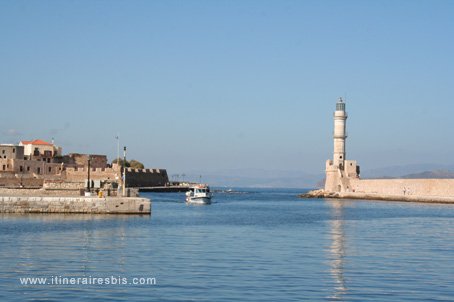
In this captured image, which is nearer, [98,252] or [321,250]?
[98,252]

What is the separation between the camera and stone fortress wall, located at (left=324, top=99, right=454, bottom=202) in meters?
68.2

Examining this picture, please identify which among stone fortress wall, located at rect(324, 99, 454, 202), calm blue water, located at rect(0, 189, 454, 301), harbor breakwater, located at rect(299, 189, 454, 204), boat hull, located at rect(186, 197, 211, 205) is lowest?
calm blue water, located at rect(0, 189, 454, 301)

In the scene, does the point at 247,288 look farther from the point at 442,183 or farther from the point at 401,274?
the point at 442,183

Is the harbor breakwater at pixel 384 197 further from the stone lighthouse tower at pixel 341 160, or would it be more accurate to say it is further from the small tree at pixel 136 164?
the small tree at pixel 136 164

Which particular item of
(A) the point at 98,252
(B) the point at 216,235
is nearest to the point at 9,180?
(B) the point at 216,235

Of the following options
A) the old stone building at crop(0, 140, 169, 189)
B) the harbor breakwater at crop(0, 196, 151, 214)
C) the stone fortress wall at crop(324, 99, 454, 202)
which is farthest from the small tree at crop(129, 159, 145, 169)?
the harbor breakwater at crop(0, 196, 151, 214)

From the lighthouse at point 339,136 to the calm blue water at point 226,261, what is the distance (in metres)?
48.9

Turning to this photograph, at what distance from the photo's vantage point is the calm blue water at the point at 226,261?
13586 millimetres

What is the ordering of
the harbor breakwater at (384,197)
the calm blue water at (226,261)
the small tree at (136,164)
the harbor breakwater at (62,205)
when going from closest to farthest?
the calm blue water at (226,261) → the harbor breakwater at (62,205) → the harbor breakwater at (384,197) → the small tree at (136,164)

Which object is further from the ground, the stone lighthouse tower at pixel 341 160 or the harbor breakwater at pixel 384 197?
the stone lighthouse tower at pixel 341 160

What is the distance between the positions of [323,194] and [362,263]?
6515 centimetres

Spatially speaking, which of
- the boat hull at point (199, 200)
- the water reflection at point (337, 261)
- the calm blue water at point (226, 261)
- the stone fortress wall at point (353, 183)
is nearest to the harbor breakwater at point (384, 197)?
the stone fortress wall at point (353, 183)

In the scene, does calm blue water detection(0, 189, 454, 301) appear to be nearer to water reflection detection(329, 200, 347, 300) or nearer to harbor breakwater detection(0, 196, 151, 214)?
water reflection detection(329, 200, 347, 300)

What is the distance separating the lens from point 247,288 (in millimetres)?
14016
